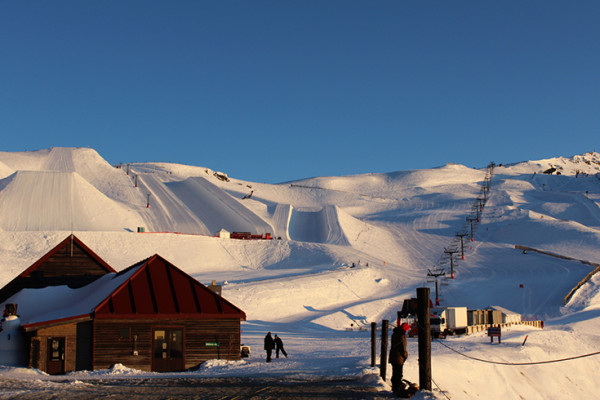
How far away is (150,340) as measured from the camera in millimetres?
21719

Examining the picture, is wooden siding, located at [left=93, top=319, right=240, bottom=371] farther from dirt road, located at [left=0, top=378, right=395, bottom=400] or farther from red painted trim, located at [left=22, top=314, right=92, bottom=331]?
dirt road, located at [left=0, top=378, right=395, bottom=400]

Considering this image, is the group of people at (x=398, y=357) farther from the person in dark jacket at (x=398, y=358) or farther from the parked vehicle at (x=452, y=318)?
the parked vehicle at (x=452, y=318)

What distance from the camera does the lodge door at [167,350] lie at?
21703 millimetres

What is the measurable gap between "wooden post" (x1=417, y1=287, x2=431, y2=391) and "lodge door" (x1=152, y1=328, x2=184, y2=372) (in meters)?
10.8

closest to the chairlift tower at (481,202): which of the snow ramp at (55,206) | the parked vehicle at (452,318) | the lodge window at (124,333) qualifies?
the snow ramp at (55,206)

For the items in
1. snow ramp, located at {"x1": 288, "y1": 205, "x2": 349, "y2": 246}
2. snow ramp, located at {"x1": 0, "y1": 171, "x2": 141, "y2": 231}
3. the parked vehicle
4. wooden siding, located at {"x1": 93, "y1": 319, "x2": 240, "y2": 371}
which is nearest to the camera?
wooden siding, located at {"x1": 93, "y1": 319, "x2": 240, "y2": 371}

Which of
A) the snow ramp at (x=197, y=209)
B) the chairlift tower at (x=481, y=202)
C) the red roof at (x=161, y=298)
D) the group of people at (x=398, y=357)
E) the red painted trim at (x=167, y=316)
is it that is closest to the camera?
the group of people at (x=398, y=357)

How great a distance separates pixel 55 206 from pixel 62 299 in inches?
1932

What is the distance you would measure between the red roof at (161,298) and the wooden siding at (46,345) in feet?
3.58

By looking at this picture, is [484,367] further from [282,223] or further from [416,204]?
[416,204]

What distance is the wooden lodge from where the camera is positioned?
69.2 ft

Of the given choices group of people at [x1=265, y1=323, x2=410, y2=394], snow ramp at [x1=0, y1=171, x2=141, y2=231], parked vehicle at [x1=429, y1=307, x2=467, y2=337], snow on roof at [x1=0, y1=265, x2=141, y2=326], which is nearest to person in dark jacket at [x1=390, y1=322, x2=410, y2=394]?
group of people at [x1=265, y1=323, x2=410, y2=394]

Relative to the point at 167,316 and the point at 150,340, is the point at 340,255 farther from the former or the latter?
the point at 150,340

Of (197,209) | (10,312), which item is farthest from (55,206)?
(10,312)
